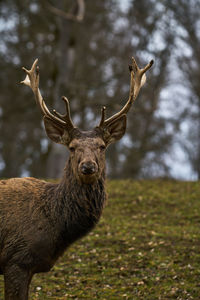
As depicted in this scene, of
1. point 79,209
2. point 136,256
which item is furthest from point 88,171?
point 136,256

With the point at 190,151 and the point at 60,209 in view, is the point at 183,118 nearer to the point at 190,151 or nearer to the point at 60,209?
the point at 190,151

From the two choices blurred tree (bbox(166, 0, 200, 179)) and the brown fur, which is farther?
blurred tree (bbox(166, 0, 200, 179))

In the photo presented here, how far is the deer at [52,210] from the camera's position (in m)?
6.39

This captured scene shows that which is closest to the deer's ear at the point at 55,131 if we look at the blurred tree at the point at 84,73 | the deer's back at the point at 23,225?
the deer's back at the point at 23,225

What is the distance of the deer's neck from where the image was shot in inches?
262

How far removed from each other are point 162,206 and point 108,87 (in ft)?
34.9

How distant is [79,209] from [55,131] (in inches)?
48.2

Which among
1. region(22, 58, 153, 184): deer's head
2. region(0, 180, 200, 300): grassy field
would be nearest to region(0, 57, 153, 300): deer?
region(22, 58, 153, 184): deer's head

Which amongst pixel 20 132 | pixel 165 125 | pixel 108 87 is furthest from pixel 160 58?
pixel 20 132

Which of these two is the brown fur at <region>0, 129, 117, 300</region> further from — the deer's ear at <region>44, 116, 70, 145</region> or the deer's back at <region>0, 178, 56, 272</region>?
the deer's ear at <region>44, 116, 70, 145</region>

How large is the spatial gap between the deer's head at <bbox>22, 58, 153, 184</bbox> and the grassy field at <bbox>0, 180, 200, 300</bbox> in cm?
257

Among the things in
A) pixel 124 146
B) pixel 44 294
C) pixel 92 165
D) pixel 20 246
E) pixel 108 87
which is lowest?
pixel 44 294

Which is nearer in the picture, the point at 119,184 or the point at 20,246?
the point at 20,246

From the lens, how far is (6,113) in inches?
892
